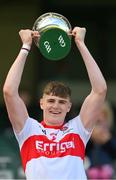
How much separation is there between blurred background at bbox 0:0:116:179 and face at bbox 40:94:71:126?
519 centimetres

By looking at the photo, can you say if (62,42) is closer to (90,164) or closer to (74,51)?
(90,164)

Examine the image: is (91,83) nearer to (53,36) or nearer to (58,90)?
(58,90)

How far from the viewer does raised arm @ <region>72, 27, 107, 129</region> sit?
19.7 ft

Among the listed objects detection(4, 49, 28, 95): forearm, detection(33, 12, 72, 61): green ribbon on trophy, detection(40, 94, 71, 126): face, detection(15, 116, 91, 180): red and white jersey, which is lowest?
detection(15, 116, 91, 180): red and white jersey

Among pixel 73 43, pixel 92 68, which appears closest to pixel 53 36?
pixel 92 68

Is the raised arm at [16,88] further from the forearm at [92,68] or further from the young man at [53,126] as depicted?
the forearm at [92,68]

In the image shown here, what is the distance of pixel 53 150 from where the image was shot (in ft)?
19.7

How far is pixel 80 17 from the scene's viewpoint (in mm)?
11773

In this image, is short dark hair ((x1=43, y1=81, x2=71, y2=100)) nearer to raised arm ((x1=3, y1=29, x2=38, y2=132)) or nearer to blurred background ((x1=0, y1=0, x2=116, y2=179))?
raised arm ((x1=3, y1=29, x2=38, y2=132))

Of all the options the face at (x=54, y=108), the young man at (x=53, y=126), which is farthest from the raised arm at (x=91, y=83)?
the face at (x=54, y=108)

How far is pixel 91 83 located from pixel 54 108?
318 millimetres

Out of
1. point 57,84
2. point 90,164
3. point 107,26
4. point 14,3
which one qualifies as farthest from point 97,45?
point 57,84

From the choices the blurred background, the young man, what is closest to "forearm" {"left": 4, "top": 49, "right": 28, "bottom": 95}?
the young man

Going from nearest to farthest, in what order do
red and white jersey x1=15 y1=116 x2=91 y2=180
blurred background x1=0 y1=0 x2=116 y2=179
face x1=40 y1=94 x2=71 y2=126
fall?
red and white jersey x1=15 y1=116 x2=91 y2=180
face x1=40 y1=94 x2=71 y2=126
blurred background x1=0 y1=0 x2=116 y2=179
